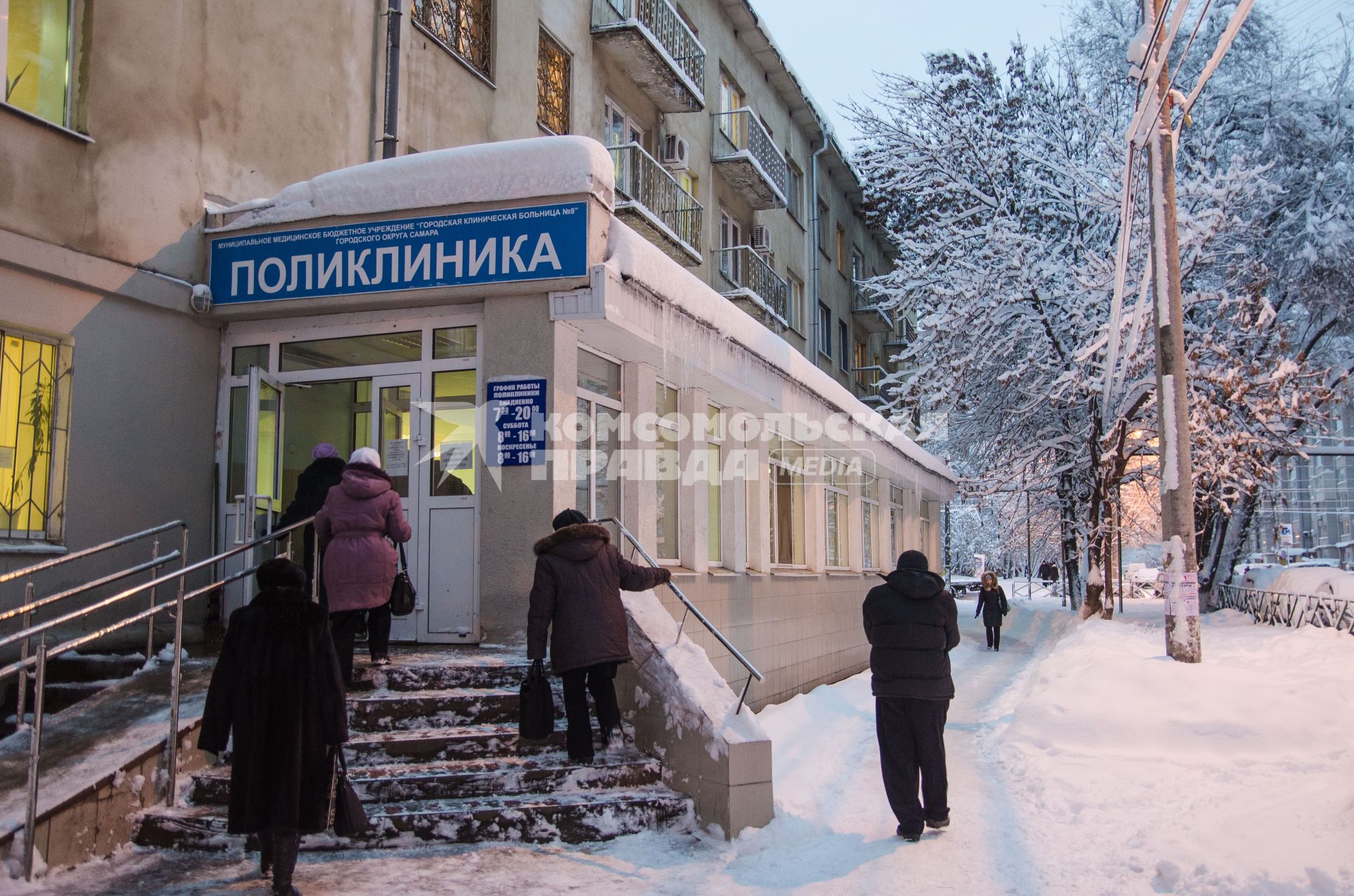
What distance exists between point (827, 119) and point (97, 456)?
74.0 ft

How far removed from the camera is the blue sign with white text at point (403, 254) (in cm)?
855

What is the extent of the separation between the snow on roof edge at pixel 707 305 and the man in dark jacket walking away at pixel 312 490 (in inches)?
95.2

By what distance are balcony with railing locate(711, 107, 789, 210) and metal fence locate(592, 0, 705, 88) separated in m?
1.48

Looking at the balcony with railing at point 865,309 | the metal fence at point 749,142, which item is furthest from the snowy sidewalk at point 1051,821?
the balcony with railing at point 865,309

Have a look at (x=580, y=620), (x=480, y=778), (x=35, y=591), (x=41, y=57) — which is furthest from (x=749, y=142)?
(x=480, y=778)

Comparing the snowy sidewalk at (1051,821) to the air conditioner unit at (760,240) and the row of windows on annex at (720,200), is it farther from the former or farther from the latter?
the air conditioner unit at (760,240)

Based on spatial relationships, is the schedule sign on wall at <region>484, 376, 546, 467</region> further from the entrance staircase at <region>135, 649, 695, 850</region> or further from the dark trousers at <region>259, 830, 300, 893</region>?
the dark trousers at <region>259, 830, 300, 893</region>

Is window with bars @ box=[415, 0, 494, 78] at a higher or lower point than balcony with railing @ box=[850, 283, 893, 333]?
lower

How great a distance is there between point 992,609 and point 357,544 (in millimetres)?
Answer: 18834

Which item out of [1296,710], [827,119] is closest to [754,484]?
[1296,710]

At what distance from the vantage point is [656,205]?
18.0m

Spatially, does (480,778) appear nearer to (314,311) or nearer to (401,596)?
(401,596)

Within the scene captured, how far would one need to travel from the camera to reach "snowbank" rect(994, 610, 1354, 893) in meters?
5.45

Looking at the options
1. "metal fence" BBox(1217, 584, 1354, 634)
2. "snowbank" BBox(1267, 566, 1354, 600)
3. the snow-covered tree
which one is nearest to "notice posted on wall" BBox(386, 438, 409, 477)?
the snow-covered tree
